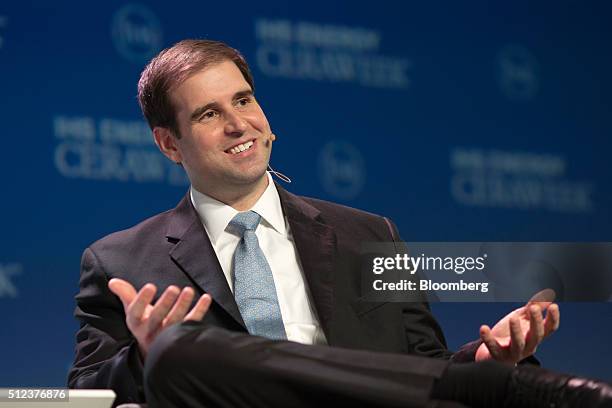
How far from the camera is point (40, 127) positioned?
3.62 meters

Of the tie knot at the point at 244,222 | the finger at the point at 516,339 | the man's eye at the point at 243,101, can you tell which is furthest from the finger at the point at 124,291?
the finger at the point at 516,339

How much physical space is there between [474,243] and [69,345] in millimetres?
1605

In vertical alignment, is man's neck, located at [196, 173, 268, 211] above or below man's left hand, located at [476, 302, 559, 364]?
above

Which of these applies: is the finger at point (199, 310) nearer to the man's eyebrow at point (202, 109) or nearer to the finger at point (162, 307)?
the finger at point (162, 307)

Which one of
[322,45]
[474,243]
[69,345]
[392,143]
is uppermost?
[322,45]

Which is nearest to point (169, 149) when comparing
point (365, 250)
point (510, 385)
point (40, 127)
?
point (365, 250)

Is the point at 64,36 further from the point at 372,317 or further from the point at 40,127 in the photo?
the point at 372,317

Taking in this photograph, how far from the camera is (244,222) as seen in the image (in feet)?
8.43

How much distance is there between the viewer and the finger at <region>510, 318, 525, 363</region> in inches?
85.3

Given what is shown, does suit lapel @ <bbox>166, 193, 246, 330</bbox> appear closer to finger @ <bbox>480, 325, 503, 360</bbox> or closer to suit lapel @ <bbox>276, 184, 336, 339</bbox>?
suit lapel @ <bbox>276, 184, 336, 339</bbox>

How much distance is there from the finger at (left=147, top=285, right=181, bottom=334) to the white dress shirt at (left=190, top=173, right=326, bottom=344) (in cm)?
43

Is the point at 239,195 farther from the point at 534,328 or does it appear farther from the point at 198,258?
the point at 534,328

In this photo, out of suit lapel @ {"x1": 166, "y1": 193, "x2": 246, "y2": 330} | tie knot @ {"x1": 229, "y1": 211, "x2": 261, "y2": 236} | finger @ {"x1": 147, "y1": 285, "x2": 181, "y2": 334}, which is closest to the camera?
finger @ {"x1": 147, "y1": 285, "x2": 181, "y2": 334}

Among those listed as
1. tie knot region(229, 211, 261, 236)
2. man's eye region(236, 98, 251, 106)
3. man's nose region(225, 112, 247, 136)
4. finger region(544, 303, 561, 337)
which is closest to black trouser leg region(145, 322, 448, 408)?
finger region(544, 303, 561, 337)
